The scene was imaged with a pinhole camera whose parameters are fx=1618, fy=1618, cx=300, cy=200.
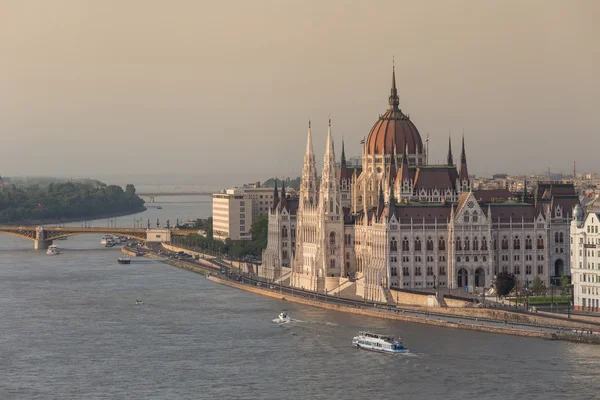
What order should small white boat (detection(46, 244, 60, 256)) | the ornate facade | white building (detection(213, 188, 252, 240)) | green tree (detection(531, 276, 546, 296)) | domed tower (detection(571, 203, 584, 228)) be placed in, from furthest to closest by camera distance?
small white boat (detection(46, 244, 60, 256)), white building (detection(213, 188, 252, 240)), the ornate facade, green tree (detection(531, 276, 546, 296)), domed tower (detection(571, 203, 584, 228))

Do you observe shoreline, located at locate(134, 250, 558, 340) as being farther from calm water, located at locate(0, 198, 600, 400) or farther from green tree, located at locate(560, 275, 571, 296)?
green tree, located at locate(560, 275, 571, 296)

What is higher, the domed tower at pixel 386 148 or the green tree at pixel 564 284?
the domed tower at pixel 386 148

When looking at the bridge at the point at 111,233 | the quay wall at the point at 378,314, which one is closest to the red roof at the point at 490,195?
the quay wall at the point at 378,314

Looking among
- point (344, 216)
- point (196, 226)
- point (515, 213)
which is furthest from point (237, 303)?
point (196, 226)

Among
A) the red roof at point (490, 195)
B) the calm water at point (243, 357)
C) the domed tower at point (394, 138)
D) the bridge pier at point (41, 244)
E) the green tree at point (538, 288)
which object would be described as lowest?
the calm water at point (243, 357)

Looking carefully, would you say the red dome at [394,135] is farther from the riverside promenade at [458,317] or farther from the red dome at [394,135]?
the riverside promenade at [458,317]

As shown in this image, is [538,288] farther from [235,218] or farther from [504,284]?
[235,218]

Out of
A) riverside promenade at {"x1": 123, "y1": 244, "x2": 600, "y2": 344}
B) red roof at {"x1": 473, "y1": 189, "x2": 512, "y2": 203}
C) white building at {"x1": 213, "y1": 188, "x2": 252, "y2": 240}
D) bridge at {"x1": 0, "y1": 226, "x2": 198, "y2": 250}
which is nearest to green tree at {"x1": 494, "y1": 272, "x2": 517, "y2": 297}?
riverside promenade at {"x1": 123, "y1": 244, "x2": 600, "y2": 344}
